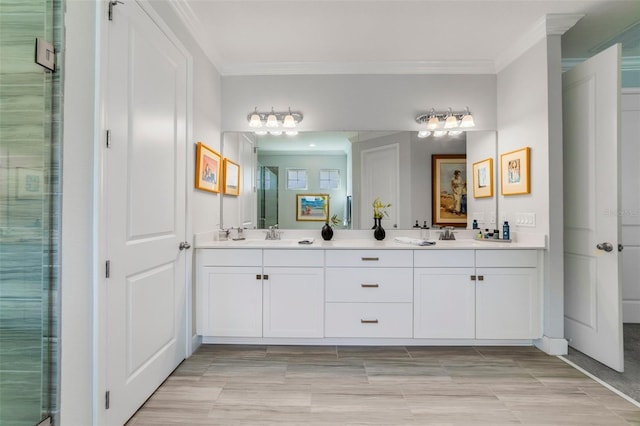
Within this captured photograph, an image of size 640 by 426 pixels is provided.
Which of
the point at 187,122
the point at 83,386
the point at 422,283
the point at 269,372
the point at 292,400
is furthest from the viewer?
the point at 422,283

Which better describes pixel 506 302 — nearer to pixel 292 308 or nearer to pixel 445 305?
pixel 445 305

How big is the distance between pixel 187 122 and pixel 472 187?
2706 millimetres

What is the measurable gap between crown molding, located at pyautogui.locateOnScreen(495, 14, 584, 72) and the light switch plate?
10.5 feet

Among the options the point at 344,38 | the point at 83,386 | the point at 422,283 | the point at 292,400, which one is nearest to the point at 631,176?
the point at 422,283

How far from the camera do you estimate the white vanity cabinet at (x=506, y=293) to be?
2.47m

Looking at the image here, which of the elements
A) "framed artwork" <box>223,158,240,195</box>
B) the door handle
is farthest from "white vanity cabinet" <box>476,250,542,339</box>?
"framed artwork" <box>223,158,240,195</box>

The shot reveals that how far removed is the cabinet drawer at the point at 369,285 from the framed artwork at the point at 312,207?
2.57 ft

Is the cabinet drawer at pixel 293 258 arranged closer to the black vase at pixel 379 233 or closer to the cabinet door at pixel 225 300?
the cabinet door at pixel 225 300

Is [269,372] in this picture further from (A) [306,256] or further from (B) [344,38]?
(B) [344,38]

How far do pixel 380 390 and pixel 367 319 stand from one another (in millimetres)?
601

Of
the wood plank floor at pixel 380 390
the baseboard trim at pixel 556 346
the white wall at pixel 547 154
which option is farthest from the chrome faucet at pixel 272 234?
the baseboard trim at pixel 556 346

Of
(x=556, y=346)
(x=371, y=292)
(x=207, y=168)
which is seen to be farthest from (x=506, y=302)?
(x=207, y=168)

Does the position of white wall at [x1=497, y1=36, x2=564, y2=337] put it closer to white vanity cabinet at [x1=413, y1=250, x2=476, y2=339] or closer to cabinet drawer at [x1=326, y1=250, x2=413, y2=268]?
white vanity cabinet at [x1=413, y1=250, x2=476, y2=339]

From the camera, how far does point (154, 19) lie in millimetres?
1883
